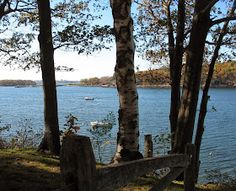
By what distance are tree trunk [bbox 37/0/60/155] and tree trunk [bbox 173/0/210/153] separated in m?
3.50

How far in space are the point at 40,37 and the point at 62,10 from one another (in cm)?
356

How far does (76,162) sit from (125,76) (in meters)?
5.75

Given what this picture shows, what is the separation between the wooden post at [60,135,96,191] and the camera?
2.80 m

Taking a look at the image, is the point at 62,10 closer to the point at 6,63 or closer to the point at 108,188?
the point at 6,63

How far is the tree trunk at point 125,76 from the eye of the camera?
8.37 m

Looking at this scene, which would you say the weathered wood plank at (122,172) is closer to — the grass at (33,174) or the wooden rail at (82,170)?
the wooden rail at (82,170)

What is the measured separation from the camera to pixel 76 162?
9.23ft

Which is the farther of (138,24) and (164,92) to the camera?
(164,92)

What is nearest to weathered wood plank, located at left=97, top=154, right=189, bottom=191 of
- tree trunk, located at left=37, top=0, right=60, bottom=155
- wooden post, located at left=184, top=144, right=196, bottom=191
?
wooden post, located at left=184, top=144, right=196, bottom=191

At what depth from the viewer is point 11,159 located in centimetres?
961

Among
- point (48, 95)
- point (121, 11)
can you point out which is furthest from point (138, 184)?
point (48, 95)

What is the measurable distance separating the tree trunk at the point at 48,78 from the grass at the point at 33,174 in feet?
2.12

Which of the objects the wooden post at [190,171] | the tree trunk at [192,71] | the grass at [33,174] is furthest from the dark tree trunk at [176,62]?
the wooden post at [190,171]

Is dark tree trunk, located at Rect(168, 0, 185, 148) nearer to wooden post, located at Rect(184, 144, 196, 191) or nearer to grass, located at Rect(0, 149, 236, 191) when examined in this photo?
grass, located at Rect(0, 149, 236, 191)
